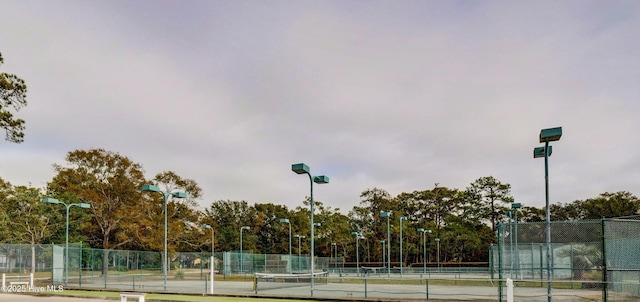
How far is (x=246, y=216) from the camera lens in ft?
322

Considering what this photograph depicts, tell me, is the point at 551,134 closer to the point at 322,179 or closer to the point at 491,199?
the point at 322,179

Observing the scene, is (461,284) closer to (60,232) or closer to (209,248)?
(60,232)

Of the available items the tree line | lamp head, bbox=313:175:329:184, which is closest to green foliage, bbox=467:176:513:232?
the tree line

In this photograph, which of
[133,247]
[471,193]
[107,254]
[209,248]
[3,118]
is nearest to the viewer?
[3,118]

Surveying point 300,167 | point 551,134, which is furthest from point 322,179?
point 551,134

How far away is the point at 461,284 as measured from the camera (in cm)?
3422

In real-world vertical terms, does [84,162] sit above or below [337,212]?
above

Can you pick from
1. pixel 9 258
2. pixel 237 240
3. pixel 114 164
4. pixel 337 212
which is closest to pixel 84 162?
pixel 114 164

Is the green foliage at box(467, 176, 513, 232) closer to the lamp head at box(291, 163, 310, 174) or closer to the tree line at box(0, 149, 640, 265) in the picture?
the tree line at box(0, 149, 640, 265)

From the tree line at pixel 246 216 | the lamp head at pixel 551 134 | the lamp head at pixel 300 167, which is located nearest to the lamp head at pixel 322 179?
the lamp head at pixel 300 167

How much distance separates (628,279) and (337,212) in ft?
252

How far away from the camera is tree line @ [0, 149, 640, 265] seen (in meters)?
60.9

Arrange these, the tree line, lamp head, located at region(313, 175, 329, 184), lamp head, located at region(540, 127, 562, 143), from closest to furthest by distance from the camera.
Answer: lamp head, located at region(540, 127, 562, 143), lamp head, located at region(313, 175, 329, 184), the tree line

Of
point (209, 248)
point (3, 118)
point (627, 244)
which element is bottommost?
point (209, 248)
